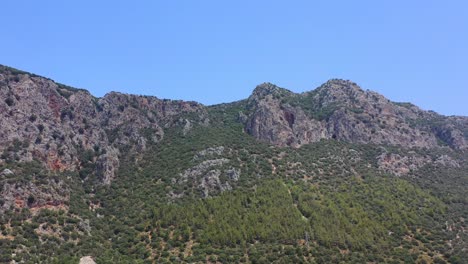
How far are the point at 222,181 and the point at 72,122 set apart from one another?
47533 millimetres

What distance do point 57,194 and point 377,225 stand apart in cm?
7234

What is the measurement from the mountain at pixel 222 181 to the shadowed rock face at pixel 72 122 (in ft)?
1.30

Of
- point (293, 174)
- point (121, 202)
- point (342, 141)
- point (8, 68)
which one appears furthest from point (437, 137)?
point (8, 68)

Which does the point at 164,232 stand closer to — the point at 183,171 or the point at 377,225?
the point at 183,171

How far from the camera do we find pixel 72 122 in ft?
424

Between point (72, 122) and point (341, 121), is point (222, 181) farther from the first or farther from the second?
point (341, 121)

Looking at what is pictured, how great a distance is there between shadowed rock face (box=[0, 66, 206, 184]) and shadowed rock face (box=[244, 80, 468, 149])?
24.0 metres

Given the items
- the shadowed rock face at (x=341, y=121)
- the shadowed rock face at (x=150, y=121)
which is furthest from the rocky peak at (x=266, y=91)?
the shadowed rock face at (x=150, y=121)

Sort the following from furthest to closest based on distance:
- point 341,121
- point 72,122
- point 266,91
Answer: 1. point 266,91
2. point 341,121
3. point 72,122

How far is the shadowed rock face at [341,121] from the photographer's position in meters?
149

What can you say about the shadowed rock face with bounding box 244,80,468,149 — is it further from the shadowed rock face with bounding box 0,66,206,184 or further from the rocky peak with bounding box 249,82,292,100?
the shadowed rock face with bounding box 0,66,206,184

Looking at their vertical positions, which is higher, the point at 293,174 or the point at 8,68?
the point at 8,68

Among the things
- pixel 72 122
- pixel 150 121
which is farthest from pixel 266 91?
pixel 72 122

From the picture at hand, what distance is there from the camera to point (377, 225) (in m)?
102
